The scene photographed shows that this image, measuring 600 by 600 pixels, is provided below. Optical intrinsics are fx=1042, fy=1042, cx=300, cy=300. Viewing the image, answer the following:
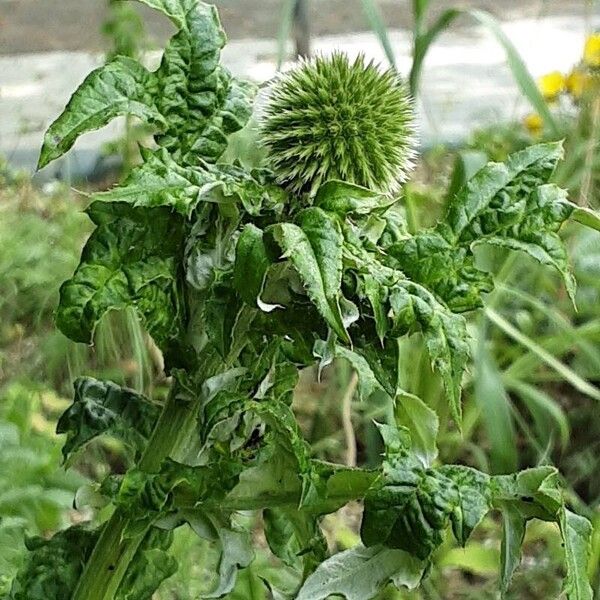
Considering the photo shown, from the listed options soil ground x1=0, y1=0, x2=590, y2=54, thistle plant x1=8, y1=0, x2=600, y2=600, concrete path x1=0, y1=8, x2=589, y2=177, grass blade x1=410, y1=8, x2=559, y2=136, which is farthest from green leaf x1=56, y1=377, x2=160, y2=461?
soil ground x1=0, y1=0, x2=590, y2=54

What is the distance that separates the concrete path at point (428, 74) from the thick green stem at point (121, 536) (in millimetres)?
1557

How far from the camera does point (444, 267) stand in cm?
45

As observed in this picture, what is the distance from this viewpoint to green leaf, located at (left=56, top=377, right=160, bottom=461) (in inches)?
Answer: 21.4

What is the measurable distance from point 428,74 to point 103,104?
2.11 m

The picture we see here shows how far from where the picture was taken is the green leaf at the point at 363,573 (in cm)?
48

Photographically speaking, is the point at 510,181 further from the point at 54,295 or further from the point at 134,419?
the point at 54,295

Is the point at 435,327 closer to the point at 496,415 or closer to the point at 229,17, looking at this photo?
the point at 496,415

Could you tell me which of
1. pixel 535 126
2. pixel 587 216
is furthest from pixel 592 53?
pixel 587 216

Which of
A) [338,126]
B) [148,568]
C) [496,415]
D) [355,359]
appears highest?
[338,126]

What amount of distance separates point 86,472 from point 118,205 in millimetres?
1046

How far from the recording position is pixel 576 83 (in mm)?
1650

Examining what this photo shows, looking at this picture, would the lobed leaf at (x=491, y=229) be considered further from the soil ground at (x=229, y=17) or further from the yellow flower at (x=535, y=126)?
the soil ground at (x=229, y=17)

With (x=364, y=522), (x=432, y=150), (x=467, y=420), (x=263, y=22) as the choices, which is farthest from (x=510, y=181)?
(x=263, y=22)

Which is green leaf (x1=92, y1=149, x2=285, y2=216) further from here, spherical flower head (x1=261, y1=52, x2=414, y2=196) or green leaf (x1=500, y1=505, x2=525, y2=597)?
green leaf (x1=500, y1=505, x2=525, y2=597)
